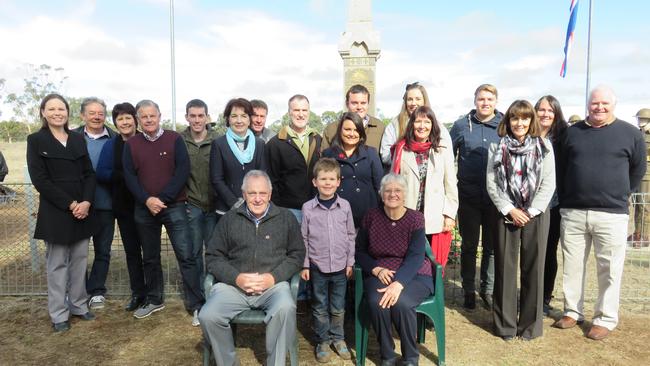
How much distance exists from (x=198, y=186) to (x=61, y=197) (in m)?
1.15

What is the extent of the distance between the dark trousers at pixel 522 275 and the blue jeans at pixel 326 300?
1.38 m

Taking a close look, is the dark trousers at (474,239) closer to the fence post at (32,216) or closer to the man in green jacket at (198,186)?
the man in green jacket at (198,186)

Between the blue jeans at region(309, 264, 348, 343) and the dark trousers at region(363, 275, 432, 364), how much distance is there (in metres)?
0.32

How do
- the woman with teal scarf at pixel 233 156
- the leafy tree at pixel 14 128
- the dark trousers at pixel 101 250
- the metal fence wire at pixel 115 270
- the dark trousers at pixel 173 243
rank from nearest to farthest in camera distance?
the woman with teal scarf at pixel 233 156 → the dark trousers at pixel 173 243 → the dark trousers at pixel 101 250 → the metal fence wire at pixel 115 270 → the leafy tree at pixel 14 128

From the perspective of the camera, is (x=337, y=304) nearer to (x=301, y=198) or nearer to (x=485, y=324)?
(x=301, y=198)

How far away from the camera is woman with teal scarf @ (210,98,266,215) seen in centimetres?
403

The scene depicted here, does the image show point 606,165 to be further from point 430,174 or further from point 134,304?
point 134,304

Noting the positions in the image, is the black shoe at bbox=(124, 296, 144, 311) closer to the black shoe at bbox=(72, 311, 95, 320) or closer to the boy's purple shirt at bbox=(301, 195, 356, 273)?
the black shoe at bbox=(72, 311, 95, 320)

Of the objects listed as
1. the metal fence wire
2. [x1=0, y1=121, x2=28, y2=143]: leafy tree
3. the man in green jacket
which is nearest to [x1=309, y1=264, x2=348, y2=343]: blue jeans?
the man in green jacket

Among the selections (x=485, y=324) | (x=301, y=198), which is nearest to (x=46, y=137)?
(x=301, y=198)

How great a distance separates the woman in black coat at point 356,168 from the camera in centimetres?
377

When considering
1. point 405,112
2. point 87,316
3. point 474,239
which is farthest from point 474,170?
point 87,316

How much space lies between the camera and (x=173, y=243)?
13.9 ft

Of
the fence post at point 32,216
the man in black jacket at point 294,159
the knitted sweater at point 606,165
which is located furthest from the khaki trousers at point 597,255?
the fence post at point 32,216
